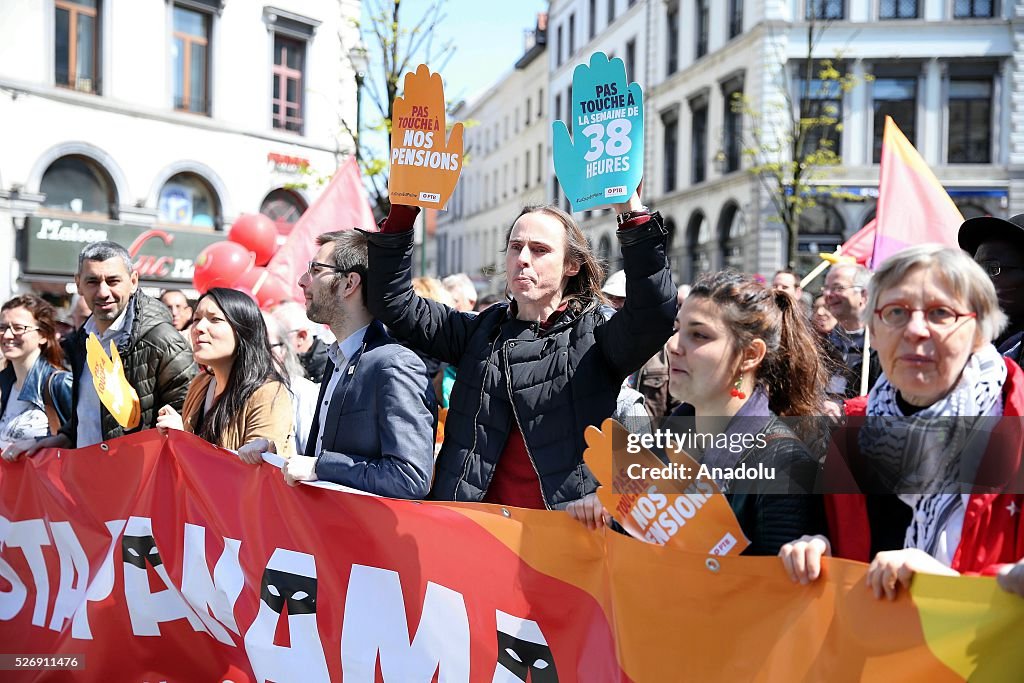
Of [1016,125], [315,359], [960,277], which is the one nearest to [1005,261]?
[960,277]

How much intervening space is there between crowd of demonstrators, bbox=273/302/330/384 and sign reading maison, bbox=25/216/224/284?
37.8 ft

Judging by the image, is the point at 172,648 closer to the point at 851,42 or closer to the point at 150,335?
the point at 150,335

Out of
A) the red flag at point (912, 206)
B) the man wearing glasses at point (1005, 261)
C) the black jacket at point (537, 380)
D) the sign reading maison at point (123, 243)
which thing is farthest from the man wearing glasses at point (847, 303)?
the sign reading maison at point (123, 243)

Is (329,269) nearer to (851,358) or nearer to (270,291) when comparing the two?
(851,358)

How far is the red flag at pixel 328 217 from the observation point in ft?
28.6

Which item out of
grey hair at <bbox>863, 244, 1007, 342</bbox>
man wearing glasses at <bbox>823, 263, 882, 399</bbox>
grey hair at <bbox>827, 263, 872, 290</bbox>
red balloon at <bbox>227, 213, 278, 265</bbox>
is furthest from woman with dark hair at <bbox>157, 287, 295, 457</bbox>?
red balloon at <bbox>227, 213, 278, 265</bbox>

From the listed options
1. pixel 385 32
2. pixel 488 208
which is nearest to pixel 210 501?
pixel 385 32

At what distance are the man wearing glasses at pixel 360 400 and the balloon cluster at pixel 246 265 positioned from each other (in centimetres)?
482

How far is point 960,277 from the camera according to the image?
6.39 ft

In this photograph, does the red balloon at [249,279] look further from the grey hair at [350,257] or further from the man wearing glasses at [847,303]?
the grey hair at [350,257]

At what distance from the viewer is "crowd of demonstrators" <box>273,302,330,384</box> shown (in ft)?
21.9

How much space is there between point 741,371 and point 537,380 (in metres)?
0.65

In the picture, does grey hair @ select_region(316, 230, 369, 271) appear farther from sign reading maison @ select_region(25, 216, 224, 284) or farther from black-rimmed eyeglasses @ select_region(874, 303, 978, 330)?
sign reading maison @ select_region(25, 216, 224, 284)

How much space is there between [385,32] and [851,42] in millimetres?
18074
